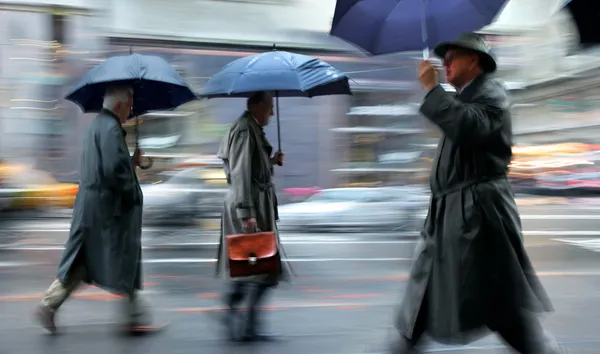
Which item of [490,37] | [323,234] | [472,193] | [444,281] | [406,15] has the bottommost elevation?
[323,234]

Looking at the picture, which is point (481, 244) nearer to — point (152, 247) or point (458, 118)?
point (458, 118)

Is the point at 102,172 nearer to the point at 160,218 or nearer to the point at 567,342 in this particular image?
the point at 567,342

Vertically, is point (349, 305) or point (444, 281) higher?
point (444, 281)

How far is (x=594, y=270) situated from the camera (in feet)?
27.3

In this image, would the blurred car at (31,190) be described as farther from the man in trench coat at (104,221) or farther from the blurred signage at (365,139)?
the man in trench coat at (104,221)

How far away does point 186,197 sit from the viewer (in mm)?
12547

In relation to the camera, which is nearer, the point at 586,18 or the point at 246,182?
the point at 586,18

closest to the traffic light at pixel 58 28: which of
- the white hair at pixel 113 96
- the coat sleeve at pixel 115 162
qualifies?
the white hair at pixel 113 96

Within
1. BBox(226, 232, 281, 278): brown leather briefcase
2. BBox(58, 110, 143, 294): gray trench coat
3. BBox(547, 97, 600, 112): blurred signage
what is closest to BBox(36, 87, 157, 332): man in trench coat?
BBox(58, 110, 143, 294): gray trench coat

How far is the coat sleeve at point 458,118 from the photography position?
323 centimetres

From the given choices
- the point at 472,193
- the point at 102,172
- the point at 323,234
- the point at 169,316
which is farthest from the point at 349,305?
the point at 323,234

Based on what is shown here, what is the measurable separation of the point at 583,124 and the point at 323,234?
2341 centimetres

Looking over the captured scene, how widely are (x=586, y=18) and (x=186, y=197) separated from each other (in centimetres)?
978

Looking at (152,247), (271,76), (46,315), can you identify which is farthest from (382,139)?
(46,315)
